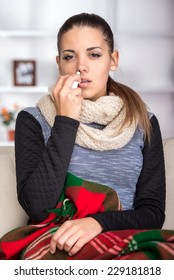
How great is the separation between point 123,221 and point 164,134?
302 centimetres

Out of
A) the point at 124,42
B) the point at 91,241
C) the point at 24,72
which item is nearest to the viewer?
the point at 91,241

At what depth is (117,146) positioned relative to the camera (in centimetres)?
128

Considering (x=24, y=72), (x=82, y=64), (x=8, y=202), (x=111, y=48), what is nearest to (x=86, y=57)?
(x=82, y=64)

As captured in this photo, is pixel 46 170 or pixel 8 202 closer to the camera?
pixel 46 170

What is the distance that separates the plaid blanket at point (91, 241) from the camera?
933 mm

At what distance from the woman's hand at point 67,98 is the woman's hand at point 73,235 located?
273 millimetres

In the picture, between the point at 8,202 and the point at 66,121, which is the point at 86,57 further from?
the point at 8,202

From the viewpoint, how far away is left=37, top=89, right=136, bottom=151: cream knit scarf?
1.26 meters

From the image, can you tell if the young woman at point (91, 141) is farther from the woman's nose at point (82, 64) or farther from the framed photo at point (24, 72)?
the framed photo at point (24, 72)

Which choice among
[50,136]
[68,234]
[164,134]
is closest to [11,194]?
[50,136]

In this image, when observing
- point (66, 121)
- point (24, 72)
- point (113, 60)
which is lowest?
point (24, 72)

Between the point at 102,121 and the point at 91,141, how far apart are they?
10cm

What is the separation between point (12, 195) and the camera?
4.37ft

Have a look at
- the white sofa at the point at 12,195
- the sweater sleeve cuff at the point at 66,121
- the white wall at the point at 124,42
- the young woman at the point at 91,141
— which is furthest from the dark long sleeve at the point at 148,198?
the white wall at the point at 124,42
